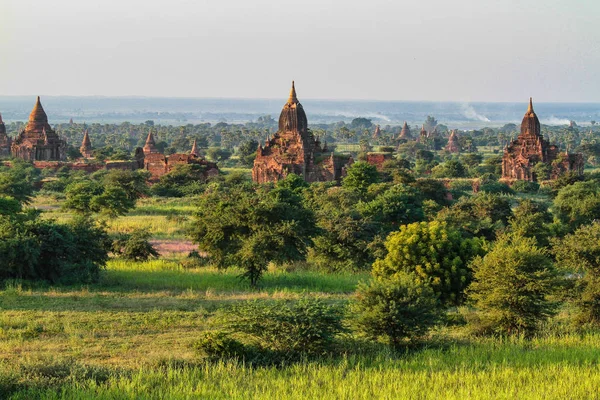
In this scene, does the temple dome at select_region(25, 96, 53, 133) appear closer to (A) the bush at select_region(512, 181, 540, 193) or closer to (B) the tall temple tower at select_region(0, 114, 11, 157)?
(B) the tall temple tower at select_region(0, 114, 11, 157)

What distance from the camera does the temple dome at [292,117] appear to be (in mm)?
68562

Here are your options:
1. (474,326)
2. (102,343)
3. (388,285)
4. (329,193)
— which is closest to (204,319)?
(102,343)

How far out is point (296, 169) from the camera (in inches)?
2608

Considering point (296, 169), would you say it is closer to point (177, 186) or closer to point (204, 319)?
point (177, 186)

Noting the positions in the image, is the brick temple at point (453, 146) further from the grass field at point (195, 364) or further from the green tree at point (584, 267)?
the grass field at point (195, 364)

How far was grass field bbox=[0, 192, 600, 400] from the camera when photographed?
42.0 ft

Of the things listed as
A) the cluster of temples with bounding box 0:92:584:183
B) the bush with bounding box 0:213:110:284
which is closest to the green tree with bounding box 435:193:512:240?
the bush with bounding box 0:213:110:284

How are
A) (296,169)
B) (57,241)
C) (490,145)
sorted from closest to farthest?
(57,241), (296,169), (490,145)

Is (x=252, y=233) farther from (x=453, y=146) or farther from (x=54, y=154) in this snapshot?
(x=453, y=146)

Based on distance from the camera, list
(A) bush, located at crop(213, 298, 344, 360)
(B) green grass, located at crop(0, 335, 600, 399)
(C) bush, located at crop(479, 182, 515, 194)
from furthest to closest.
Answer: (C) bush, located at crop(479, 182, 515, 194) → (A) bush, located at crop(213, 298, 344, 360) → (B) green grass, located at crop(0, 335, 600, 399)

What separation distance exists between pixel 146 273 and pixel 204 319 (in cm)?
712

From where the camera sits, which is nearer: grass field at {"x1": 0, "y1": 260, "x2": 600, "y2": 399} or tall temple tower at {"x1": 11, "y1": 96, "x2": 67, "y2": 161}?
grass field at {"x1": 0, "y1": 260, "x2": 600, "y2": 399}

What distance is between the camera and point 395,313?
53.1 feet

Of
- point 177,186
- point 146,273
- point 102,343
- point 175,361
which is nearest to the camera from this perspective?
point 175,361
